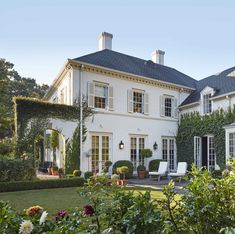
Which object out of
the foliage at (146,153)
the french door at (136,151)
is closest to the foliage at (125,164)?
the french door at (136,151)

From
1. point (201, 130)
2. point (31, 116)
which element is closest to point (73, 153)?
point (31, 116)

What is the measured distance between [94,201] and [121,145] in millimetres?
13566

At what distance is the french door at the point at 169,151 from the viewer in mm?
19406

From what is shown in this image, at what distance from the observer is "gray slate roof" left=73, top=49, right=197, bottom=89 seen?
17258 mm

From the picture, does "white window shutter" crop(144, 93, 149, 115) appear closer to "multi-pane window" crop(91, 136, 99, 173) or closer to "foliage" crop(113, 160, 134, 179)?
"foliage" crop(113, 160, 134, 179)

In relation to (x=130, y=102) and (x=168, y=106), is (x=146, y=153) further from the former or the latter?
(x=168, y=106)

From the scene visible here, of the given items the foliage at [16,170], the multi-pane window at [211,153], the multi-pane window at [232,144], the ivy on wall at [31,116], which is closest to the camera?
the foliage at [16,170]

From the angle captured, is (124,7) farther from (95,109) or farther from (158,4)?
(95,109)

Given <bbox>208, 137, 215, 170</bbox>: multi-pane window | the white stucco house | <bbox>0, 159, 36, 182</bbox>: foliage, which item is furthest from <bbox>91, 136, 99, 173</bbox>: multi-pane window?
<bbox>208, 137, 215, 170</bbox>: multi-pane window

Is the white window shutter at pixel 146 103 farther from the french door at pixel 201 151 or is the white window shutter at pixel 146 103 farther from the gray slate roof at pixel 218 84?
the french door at pixel 201 151

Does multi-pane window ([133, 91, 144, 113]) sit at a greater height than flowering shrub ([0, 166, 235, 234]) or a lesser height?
greater

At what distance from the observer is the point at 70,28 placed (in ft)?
40.2

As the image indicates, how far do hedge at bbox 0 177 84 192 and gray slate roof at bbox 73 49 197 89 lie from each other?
688 centimetres

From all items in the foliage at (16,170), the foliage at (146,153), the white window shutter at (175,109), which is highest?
the white window shutter at (175,109)
